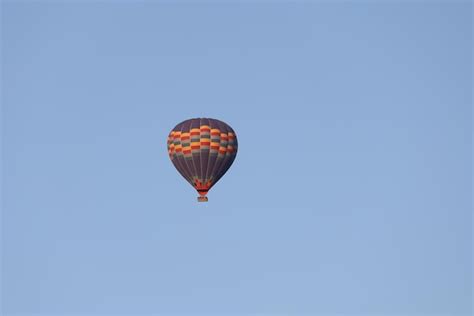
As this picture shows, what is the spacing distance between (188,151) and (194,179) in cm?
248

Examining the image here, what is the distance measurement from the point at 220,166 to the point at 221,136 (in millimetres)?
2611

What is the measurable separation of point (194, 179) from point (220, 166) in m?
2.65

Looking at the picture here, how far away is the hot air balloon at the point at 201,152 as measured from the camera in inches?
5773

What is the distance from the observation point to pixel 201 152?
146375mm

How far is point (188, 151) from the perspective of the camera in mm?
146625

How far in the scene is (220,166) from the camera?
148m

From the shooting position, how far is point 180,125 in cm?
14850

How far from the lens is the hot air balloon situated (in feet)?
481

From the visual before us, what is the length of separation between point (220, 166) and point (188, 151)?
3.24 m

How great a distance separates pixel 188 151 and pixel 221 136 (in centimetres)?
328

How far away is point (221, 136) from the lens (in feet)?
484

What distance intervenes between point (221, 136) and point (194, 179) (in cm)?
446
